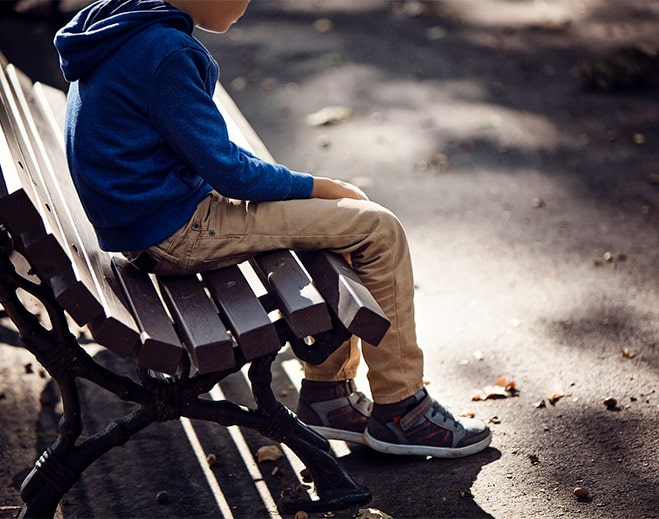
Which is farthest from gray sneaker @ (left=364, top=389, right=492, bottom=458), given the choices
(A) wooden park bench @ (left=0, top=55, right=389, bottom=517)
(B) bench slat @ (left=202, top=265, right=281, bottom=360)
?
(B) bench slat @ (left=202, top=265, right=281, bottom=360)

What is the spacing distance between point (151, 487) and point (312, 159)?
3064mm

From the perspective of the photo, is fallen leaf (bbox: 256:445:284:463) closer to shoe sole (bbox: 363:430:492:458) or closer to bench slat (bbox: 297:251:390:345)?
shoe sole (bbox: 363:430:492:458)

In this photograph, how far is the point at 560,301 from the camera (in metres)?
4.25

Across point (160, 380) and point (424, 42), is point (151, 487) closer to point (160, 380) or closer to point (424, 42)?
point (160, 380)

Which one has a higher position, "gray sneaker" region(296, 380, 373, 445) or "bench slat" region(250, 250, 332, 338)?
"bench slat" region(250, 250, 332, 338)

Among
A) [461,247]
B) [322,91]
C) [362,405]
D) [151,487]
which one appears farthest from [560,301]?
[322,91]

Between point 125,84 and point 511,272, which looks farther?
point 511,272

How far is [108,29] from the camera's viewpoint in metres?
2.63

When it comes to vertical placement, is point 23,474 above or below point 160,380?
below

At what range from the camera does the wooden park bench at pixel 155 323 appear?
2422 mm

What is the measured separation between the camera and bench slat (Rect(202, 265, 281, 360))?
2609 millimetres

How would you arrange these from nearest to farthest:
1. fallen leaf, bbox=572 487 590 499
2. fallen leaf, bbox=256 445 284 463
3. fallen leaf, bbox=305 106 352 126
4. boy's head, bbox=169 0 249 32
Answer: boy's head, bbox=169 0 249 32 < fallen leaf, bbox=572 487 590 499 < fallen leaf, bbox=256 445 284 463 < fallen leaf, bbox=305 106 352 126

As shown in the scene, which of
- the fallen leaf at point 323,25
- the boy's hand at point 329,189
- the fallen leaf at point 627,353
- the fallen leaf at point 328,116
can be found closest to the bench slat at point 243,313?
the boy's hand at point 329,189

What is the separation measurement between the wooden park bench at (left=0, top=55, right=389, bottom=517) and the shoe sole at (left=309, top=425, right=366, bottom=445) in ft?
0.95
